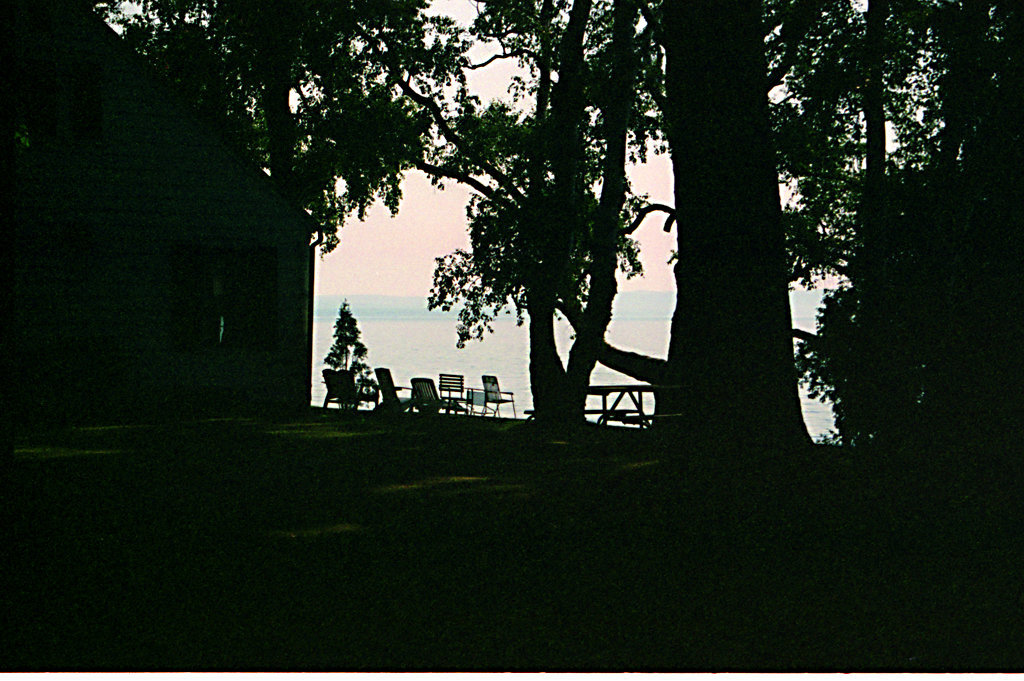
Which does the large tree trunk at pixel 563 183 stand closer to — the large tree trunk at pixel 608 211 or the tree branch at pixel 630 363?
the large tree trunk at pixel 608 211

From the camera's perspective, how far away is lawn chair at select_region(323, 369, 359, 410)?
2522cm

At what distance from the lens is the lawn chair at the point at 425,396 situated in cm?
2761

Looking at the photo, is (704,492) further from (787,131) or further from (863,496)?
(787,131)

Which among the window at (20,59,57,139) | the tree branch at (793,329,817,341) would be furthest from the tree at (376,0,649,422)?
the window at (20,59,57,139)

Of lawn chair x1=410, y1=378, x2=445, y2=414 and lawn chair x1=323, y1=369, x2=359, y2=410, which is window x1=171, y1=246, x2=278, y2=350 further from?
lawn chair x1=410, y1=378, x2=445, y2=414

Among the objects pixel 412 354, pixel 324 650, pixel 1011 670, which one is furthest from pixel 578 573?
pixel 412 354

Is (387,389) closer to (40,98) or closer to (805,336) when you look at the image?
(40,98)

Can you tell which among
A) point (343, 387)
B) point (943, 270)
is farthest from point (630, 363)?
point (943, 270)

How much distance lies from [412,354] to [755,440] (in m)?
74.8

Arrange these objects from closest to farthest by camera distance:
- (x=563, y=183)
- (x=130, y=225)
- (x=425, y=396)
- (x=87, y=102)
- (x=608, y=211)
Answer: (x=87, y=102)
(x=130, y=225)
(x=608, y=211)
(x=563, y=183)
(x=425, y=396)

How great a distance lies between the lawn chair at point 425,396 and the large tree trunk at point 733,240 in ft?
57.4

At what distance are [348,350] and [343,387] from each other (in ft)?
8.21

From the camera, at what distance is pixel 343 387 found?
25297mm

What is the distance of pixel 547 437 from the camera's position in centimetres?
1585
